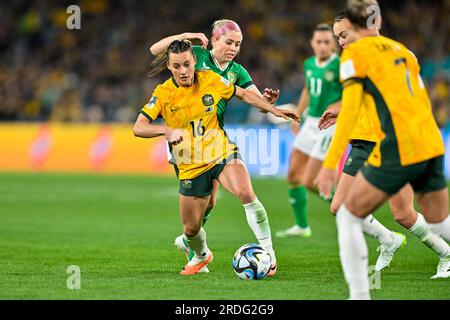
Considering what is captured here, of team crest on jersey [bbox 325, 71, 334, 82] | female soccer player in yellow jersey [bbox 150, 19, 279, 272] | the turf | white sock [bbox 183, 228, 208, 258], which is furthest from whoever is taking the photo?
team crest on jersey [bbox 325, 71, 334, 82]

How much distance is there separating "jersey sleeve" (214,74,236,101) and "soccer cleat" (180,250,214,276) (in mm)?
1532

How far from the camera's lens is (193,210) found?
8352 mm

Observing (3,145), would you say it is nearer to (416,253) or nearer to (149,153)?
(149,153)

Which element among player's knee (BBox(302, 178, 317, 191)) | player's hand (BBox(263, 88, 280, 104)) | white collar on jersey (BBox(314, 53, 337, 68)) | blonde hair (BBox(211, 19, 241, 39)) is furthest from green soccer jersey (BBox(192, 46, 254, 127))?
white collar on jersey (BBox(314, 53, 337, 68))

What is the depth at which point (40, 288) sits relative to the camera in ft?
24.7

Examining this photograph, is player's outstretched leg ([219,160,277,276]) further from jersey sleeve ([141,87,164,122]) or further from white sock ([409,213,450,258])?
white sock ([409,213,450,258])

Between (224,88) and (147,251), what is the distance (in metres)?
2.80

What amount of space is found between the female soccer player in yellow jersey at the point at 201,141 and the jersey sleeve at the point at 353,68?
6.48 ft

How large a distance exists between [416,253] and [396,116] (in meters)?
4.14

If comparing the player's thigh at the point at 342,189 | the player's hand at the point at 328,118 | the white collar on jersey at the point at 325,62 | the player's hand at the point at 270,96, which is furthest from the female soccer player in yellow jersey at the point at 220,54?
the white collar on jersey at the point at 325,62

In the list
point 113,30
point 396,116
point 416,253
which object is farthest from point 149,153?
point 396,116

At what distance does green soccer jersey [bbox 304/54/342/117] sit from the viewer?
39.9 feet

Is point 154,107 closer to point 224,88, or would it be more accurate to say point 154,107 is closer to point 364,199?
point 224,88

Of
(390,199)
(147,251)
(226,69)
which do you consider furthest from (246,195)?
(147,251)
